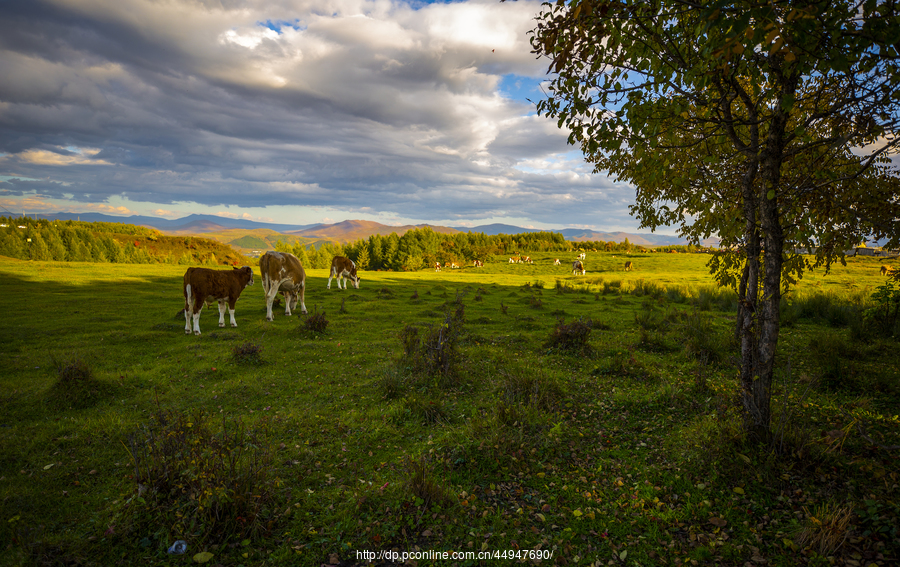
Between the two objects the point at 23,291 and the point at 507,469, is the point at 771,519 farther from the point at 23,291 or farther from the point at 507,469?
the point at 23,291

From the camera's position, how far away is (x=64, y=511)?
15.7 ft

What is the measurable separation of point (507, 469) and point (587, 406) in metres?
3.17

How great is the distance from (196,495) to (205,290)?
12376 mm

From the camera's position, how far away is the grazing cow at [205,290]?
14.3 meters

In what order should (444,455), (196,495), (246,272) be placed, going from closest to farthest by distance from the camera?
(196,495) → (444,455) → (246,272)

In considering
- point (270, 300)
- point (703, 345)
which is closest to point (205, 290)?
point (270, 300)

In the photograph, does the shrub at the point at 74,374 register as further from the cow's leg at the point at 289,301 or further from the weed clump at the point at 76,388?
the cow's leg at the point at 289,301

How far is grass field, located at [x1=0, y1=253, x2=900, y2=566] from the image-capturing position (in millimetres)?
4359

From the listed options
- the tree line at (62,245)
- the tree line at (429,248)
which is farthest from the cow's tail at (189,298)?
the tree line at (429,248)

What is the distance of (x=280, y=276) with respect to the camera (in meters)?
18.5

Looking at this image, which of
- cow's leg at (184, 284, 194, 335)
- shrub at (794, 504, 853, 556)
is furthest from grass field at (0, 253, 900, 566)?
cow's leg at (184, 284, 194, 335)

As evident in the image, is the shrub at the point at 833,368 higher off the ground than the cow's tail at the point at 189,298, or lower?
lower

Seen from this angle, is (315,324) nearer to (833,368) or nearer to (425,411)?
(425,411)

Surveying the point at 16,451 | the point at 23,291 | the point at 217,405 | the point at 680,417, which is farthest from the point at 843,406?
the point at 23,291
